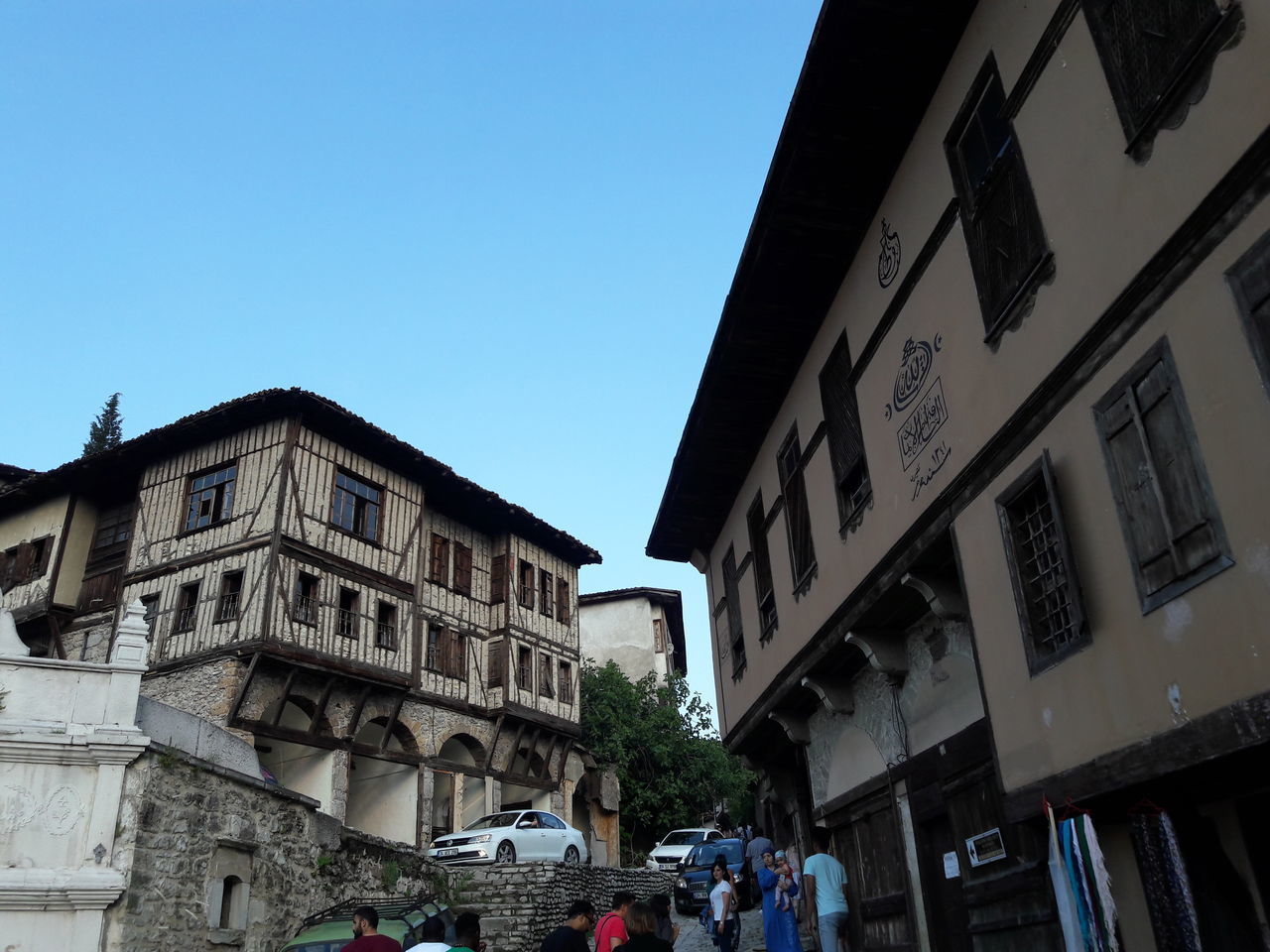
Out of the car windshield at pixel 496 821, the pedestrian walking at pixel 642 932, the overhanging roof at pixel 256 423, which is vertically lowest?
the pedestrian walking at pixel 642 932

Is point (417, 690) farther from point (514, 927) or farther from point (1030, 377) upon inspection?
Result: point (1030, 377)

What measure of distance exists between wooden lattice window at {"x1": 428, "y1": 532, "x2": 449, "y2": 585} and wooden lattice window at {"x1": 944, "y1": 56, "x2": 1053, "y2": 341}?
23865mm

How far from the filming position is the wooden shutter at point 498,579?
32.1 metres

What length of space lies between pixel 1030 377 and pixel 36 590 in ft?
93.1

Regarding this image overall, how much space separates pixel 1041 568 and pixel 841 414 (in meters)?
4.24

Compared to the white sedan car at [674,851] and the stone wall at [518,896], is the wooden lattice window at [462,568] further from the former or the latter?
the stone wall at [518,896]

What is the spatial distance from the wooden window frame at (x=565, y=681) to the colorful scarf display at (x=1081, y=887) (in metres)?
28.3

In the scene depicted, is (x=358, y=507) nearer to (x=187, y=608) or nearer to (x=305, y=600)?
(x=305, y=600)

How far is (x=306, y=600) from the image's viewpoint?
24.8 metres

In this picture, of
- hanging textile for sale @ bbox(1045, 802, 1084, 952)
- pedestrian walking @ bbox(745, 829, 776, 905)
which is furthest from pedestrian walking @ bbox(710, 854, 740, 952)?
hanging textile for sale @ bbox(1045, 802, 1084, 952)

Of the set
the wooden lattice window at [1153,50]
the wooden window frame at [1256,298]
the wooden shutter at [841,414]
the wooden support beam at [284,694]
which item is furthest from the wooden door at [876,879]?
the wooden support beam at [284,694]

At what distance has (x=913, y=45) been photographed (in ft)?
27.2

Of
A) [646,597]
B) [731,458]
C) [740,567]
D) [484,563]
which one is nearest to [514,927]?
[740,567]

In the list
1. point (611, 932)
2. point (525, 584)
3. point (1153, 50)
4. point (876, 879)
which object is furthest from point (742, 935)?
point (525, 584)
